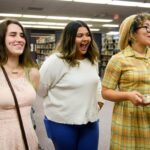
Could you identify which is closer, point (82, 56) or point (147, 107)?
point (147, 107)

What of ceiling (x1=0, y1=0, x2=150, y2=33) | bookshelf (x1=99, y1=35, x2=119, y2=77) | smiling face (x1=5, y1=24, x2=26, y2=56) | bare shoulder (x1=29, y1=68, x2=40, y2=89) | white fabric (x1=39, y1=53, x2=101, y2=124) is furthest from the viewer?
bookshelf (x1=99, y1=35, x2=119, y2=77)

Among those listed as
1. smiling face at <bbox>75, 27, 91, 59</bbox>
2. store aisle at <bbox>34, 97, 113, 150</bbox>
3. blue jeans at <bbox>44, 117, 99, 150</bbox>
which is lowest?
store aisle at <bbox>34, 97, 113, 150</bbox>

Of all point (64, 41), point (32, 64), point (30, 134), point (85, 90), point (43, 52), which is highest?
point (64, 41)

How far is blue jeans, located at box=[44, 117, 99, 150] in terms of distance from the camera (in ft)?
6.73

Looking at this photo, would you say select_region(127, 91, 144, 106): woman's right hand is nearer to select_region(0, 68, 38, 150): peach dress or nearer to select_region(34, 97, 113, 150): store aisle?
select_region(0, 68, 38, 150): peach dress

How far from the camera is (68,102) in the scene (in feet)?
6.70

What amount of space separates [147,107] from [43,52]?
1283cm

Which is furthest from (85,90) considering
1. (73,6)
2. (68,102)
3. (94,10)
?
(94,10)

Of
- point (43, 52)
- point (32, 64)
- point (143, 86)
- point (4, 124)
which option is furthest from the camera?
point (43, 52)

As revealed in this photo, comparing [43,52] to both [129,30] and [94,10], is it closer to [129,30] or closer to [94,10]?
[94,10]

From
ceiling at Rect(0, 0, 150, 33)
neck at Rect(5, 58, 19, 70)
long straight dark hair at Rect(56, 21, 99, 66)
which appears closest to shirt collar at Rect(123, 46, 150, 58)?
long straight dark hair at Rect(56, 21, 99, 66)

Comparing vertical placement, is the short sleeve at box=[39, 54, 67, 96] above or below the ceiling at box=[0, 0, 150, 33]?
below

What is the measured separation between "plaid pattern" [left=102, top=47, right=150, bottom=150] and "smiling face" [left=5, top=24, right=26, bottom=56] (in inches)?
22.6

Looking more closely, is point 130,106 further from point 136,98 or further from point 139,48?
point 139,48
